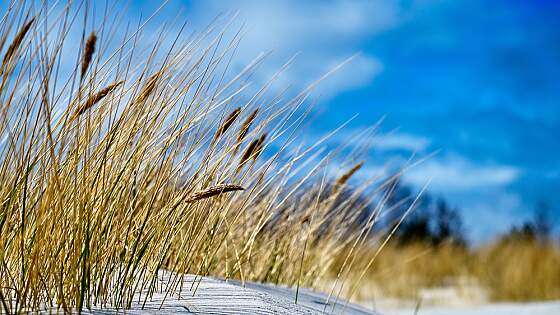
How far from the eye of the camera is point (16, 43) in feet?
5.28

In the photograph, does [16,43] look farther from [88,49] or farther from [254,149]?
[254,149]

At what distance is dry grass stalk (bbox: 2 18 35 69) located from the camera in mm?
1573

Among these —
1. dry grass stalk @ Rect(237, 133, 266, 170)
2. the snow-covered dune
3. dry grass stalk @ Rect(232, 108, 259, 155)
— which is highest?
dry grass stalk @ Rect(232, 108, 259, 155)

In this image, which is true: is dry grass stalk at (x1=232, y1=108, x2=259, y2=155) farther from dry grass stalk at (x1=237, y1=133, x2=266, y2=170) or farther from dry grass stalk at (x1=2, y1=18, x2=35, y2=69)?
dry grass stalk at (x1=2, y1=18, x2=35, y2=69)

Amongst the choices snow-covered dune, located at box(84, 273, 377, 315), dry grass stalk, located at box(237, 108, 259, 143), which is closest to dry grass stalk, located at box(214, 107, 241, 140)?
dry grass stalk, located at box(237, 108, 259, 143)

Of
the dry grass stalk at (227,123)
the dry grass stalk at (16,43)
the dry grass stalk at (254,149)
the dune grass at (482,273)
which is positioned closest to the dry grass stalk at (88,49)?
the dry grass stalk at (16,43)

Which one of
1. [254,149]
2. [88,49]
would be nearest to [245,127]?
[254,149]

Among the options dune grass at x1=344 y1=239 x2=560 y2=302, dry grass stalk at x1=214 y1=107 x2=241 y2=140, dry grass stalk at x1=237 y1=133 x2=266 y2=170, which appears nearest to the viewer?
dry grass stalk at x1=214 y1=107 x2=241 y2=140

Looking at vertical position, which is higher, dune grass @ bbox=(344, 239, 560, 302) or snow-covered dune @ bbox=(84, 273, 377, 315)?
dune grass @ bbox=(344, 239, 560, 302)

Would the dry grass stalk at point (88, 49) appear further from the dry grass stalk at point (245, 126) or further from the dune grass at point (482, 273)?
the dune grass at point (482, 273)

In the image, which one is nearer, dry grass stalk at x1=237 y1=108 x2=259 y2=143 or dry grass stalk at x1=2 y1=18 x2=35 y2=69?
dry grass stalk at x1=2 y1=18 x2=35 y2=69

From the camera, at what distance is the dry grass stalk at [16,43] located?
61.9 inches

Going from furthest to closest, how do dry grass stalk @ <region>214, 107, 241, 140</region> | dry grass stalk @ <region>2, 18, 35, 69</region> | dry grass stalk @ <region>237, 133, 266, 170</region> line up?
dry grass stalk @ <region>237, 133, 266, 170</region>
dry grass stalk @ <region>214, 107, 241, 140</region>
dry grass stalk @ <region>2, 18, 35, 69</region>

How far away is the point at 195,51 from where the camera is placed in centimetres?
215
